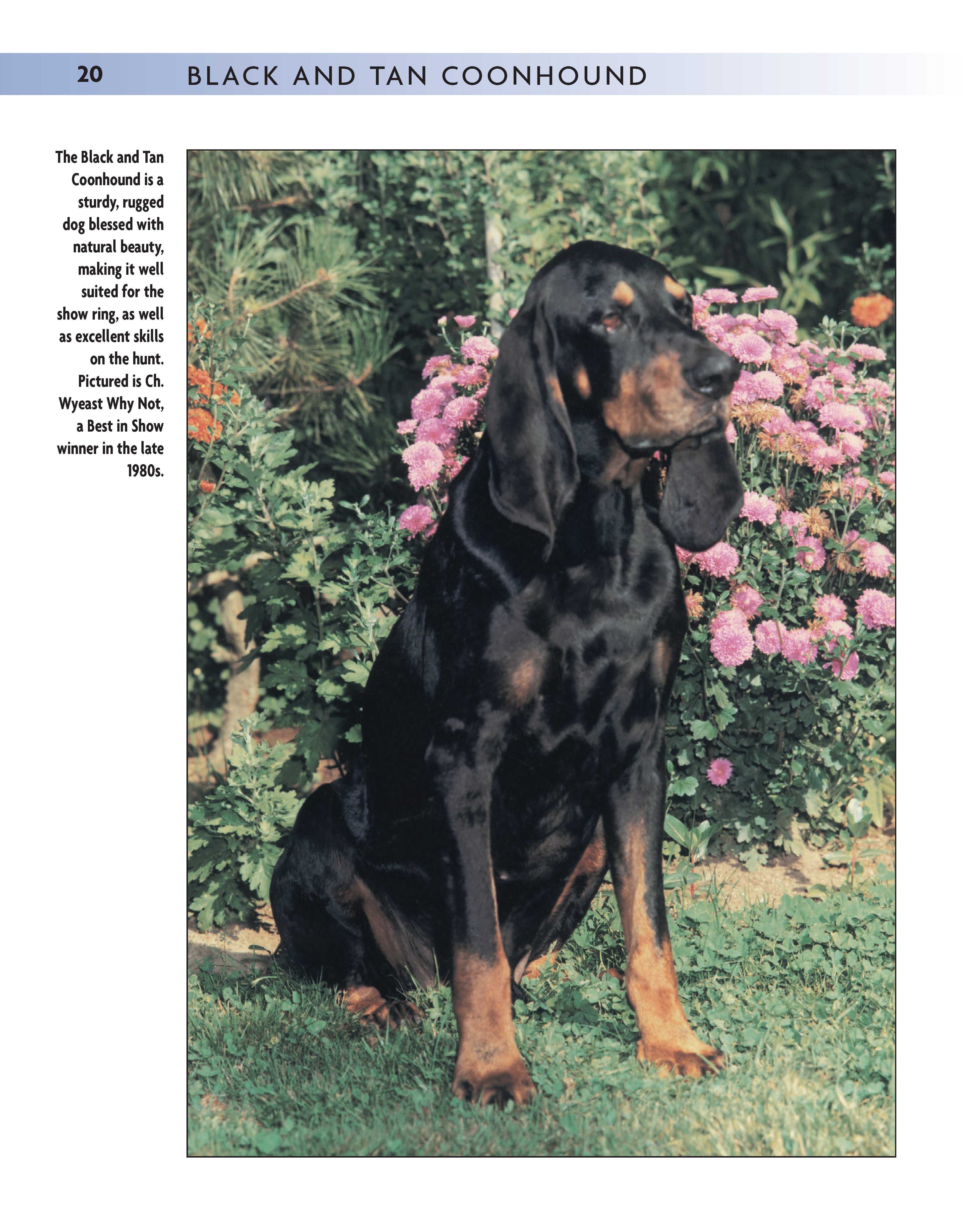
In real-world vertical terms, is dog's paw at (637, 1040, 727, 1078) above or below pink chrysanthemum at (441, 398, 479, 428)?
below

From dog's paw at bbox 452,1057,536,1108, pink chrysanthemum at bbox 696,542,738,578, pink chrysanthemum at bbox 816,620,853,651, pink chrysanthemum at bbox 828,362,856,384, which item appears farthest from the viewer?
pink chrysanthemum at bbox 828,362,856,384

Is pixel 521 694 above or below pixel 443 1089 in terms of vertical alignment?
above

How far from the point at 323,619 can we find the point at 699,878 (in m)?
1.62

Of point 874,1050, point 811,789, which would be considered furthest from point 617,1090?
point 811,789

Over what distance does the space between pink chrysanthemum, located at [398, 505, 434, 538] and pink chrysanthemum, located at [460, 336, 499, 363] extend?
0.54m

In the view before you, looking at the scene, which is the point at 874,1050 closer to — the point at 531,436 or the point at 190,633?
the point at 531,436

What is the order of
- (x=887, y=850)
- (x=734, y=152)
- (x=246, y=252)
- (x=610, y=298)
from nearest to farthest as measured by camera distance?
(x=610, y=298), (x=887, y=850), (x=246, y=252), (x=734, y=152)

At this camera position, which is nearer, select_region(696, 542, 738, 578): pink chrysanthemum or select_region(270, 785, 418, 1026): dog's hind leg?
select_region(270, 785, 418, 1026): dog's hind leg

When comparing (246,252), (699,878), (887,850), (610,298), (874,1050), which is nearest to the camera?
(610,298)

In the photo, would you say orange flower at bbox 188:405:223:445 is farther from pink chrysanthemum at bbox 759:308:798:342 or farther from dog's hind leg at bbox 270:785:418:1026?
pink chrysanthemum at bbox 759:308:798:342

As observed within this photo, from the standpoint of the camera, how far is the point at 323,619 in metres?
4.46

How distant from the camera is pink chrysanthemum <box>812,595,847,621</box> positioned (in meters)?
4.15

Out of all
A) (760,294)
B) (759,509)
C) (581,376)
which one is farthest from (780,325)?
(581,376)

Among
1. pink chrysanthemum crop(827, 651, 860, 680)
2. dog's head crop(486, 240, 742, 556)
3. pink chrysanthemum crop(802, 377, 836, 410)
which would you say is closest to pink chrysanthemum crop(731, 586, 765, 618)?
pink chrysanthemum crop(827, 651, 860, 680)
